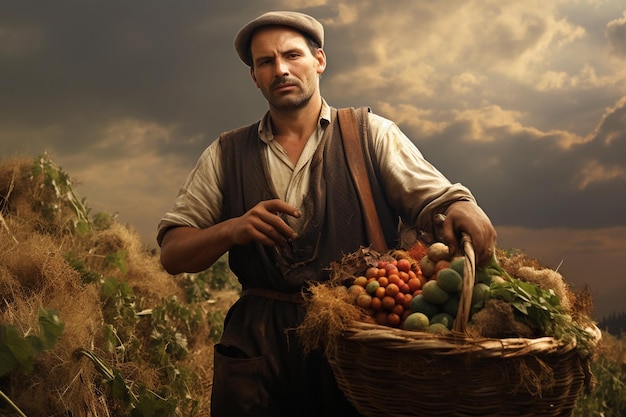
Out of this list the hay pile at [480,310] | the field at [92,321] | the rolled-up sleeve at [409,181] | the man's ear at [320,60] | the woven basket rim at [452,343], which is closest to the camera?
the woven basket rim at [452,343]

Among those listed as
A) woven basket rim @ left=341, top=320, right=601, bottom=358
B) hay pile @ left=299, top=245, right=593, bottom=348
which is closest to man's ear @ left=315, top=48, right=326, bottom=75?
hay pile @ left=299, top=245, right=593, bottom=348

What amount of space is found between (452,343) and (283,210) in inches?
42.6

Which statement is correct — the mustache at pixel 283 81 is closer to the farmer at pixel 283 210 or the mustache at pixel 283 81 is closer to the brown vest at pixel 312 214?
the farmer at pixel 283 210

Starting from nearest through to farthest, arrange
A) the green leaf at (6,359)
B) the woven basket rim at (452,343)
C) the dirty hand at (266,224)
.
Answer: the woven basket rim at (452,343)
the dirty hand at (266,224)
the green leaf at (6,359)

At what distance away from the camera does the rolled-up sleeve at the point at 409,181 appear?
3701mm

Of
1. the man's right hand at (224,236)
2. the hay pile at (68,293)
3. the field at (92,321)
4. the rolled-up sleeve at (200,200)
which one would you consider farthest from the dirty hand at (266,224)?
the hay pile at (68,293)

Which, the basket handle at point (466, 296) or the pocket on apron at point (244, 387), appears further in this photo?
the pocket on apron at point (244, 387)

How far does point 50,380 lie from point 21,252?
1166 millimetres

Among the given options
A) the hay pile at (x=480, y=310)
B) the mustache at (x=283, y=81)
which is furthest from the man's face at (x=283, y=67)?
the hay pile at (x=480, y=310)

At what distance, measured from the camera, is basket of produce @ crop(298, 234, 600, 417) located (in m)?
2.85

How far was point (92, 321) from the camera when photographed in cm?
504

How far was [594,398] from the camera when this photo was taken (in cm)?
600

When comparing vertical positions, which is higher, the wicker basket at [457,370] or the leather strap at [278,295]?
the leather strap at [278,295]

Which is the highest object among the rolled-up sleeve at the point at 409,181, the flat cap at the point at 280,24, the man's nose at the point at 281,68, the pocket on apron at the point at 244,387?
the flat cap at the point at 280,24
